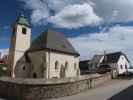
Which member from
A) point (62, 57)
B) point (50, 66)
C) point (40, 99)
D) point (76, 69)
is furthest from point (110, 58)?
point (40, 99)

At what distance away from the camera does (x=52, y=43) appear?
102 ft

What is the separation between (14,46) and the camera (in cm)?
3180

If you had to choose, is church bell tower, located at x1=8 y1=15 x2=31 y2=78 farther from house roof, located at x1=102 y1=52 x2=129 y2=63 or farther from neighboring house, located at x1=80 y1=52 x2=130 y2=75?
house roof, located at x1=102 y1=52 x2=129 y2=63

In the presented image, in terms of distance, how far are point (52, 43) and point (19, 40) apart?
275 inches

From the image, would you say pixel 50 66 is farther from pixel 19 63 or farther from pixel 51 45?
pixel 19 63

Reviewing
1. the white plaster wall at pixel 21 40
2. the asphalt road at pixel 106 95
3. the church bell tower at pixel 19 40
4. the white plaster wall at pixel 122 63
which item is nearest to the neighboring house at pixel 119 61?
the white plaster wall at pixel 122 63

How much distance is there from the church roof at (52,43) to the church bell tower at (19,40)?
1.80 metres

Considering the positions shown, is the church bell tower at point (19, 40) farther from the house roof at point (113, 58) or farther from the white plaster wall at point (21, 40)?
the house roof at point (113, 58)

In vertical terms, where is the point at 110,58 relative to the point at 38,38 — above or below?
below

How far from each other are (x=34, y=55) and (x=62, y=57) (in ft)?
17.8

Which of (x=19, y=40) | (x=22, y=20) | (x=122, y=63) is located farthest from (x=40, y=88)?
(x=122, y=63)

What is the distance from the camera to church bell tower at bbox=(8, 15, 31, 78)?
31231 millimetres

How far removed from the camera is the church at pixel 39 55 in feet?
95.2

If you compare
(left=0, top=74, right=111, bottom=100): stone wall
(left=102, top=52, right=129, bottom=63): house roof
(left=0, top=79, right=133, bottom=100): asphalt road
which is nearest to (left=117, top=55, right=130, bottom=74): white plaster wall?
(left=102, top=52, right=129, bottom=63): house roof
